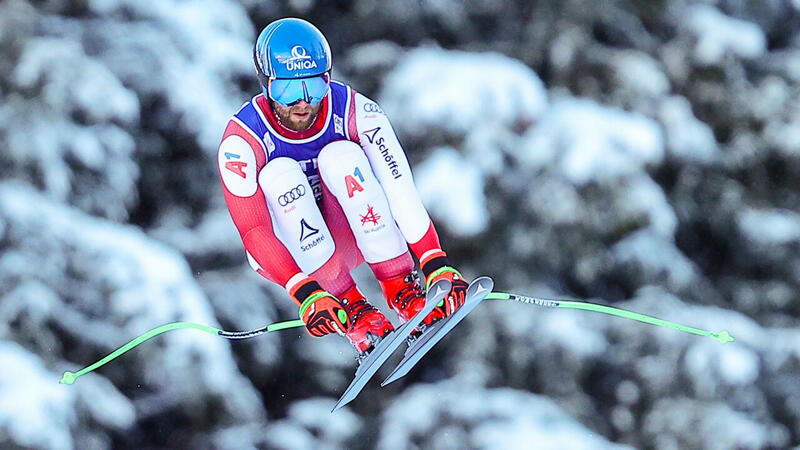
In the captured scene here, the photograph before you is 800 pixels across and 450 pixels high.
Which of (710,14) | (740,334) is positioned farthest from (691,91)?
(740,334)

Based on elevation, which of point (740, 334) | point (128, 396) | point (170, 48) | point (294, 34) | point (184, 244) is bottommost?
point (740, 334)

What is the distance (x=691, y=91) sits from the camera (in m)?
10.9

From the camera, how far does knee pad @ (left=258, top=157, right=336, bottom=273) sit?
15.2ft

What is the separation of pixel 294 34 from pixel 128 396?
612 centimetres

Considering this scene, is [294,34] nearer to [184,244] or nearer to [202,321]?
[202,321]

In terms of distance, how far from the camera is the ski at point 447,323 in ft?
15.0

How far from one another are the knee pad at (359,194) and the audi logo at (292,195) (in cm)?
10

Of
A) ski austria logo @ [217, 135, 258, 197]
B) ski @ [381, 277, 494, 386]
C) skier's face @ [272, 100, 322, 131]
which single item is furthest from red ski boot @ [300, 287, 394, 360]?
skier's face @ [272, 100, 322, 131]

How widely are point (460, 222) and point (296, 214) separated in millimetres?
4518

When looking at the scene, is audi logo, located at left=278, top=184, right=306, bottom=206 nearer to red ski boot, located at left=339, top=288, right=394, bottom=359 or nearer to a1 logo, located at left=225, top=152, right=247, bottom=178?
a1 logo, located at left=225, top=152, right=247, bottom=178

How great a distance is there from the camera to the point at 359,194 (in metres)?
4.71

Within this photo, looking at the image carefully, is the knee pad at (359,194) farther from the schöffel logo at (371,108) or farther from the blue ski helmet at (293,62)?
the blue ski helmet at (293,62)

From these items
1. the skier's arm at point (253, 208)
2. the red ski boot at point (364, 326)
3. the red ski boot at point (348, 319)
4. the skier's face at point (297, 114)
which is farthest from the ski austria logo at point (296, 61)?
the red ski boot at point (364, 326)

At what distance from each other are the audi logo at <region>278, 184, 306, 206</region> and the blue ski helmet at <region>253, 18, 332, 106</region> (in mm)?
290
